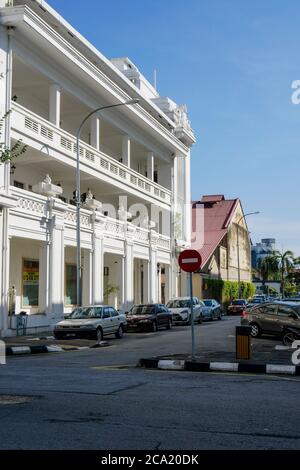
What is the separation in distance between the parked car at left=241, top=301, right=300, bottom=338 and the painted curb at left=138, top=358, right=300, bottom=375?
790 centimetres

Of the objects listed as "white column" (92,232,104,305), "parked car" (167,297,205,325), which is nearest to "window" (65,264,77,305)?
"white column" (92,232,104,305)

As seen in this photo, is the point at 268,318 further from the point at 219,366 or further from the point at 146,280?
the point at 146,280

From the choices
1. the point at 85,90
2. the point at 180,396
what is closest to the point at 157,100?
the point at 85,90

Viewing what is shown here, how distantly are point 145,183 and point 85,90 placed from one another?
9990 mm

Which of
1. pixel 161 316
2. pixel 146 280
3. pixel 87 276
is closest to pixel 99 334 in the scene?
pixel 161 316

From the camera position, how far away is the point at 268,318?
23.0 m

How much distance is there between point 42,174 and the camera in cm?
3216

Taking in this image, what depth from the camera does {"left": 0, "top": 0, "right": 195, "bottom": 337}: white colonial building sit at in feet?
83.3

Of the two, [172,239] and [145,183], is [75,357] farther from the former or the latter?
[172,239]

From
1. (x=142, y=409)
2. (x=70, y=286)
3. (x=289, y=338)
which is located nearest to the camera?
(x=142, y=409)

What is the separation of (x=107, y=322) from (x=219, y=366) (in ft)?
34.1

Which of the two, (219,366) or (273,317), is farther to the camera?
(273,317)

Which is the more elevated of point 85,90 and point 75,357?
point 85,90

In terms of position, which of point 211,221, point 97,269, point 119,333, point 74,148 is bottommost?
point 119,333
